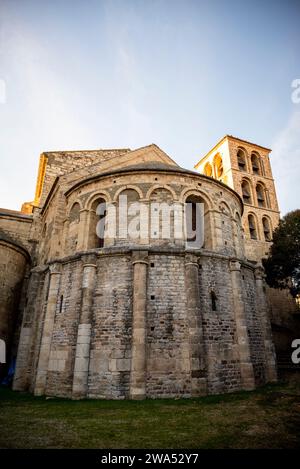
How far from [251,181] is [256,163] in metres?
3.77

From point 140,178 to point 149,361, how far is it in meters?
7.71

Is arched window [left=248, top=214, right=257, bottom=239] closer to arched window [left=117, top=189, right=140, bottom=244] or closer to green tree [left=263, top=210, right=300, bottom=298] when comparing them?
green tree [left=263, top=210, right=300, bottom=298]

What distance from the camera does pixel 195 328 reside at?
9.87 metres

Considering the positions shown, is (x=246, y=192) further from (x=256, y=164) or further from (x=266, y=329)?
(x=266, y=329)

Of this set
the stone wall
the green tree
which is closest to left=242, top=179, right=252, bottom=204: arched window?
the green tree

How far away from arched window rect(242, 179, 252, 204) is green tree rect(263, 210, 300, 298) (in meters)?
6.32

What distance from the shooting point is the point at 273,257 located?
20672 mm

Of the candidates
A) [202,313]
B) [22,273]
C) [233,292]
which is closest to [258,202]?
[233,292]

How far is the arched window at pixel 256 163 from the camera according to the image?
1198 inches

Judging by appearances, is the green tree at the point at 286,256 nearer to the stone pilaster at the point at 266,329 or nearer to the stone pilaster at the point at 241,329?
the stone pilaster at the point at 266,329

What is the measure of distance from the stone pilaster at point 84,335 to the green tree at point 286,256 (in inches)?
581

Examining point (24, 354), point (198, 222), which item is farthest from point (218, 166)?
point (24, 354)

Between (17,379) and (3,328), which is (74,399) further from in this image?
(3,328)

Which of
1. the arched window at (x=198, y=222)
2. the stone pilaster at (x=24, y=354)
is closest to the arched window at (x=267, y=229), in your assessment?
the arched window at (x=198, y=222)
